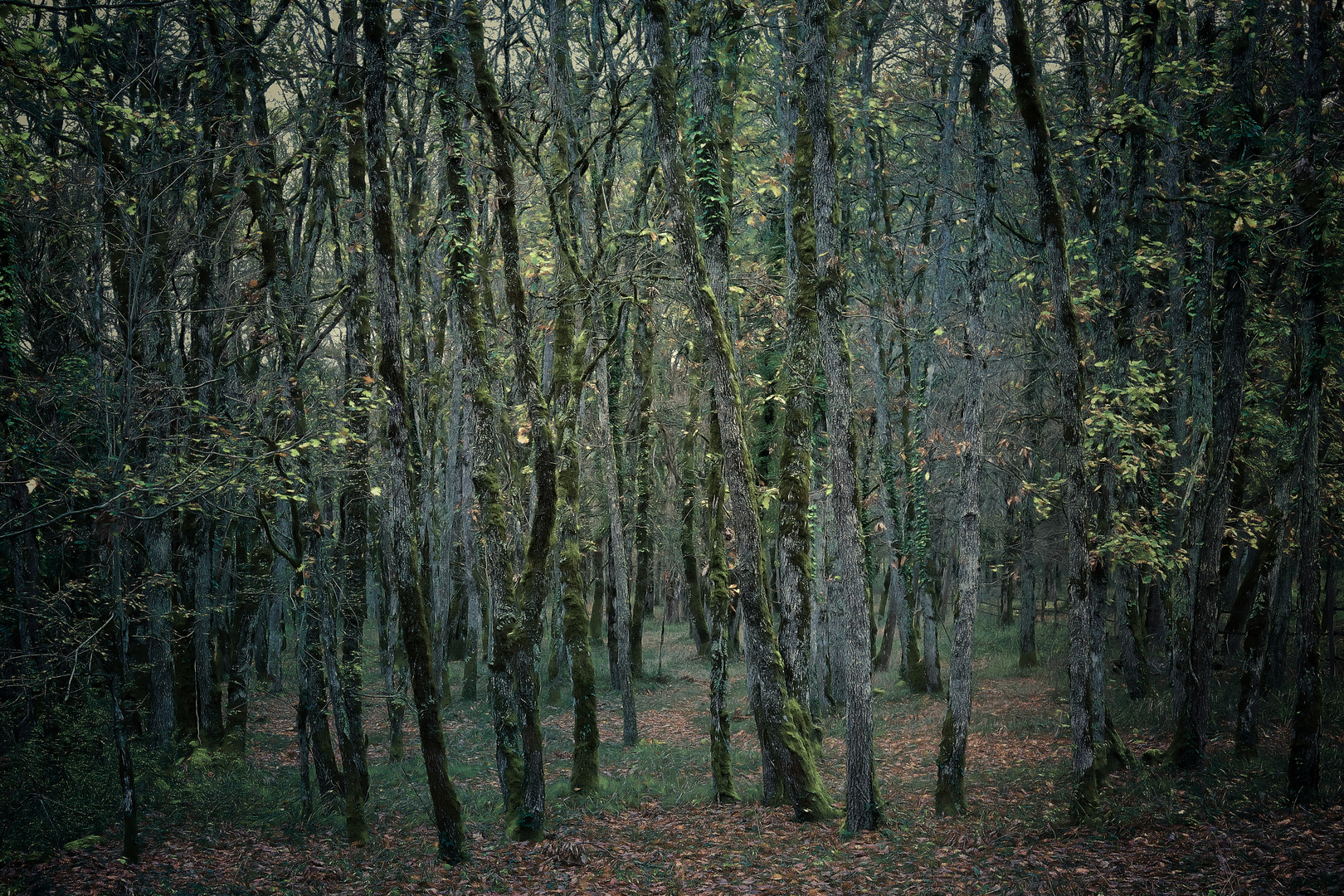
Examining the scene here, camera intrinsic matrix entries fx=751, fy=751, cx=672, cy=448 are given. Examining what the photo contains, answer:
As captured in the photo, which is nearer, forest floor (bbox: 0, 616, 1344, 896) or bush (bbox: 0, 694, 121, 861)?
forest floor (bbox: 0, 616, 1344, 896)

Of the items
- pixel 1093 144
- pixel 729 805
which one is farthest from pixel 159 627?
pixel 1093 144

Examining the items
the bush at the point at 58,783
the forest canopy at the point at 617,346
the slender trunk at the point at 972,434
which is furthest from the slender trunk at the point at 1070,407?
the bush at the point at 58,783

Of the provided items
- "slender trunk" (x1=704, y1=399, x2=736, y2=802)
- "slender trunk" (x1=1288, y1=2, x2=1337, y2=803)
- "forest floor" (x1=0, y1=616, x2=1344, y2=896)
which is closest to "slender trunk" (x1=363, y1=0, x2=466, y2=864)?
"forest floor" (x1=0, y1=616, x2=1344, y2=896)

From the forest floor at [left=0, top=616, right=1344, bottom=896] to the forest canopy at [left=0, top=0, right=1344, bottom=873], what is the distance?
1.44ft

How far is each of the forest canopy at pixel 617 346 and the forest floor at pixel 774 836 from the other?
438 mm

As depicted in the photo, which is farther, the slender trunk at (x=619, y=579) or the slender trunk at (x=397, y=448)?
the slender trunk at (x=619, y=579)

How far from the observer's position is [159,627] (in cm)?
1377

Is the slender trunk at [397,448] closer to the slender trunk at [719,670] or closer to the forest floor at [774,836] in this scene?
the forest floor at [774,836]

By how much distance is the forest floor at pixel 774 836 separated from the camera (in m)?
8.00

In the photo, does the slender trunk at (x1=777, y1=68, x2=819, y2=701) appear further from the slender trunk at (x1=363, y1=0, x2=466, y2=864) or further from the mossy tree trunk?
the slender trunk at (x1=363, y1=0, x2=466, y2=864)

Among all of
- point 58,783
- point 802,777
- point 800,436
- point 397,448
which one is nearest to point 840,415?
point 800,436

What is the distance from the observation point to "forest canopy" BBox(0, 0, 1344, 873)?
9273 millimetres

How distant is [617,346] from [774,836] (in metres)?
12.1

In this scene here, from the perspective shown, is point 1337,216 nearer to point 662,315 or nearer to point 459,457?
point 662,315
